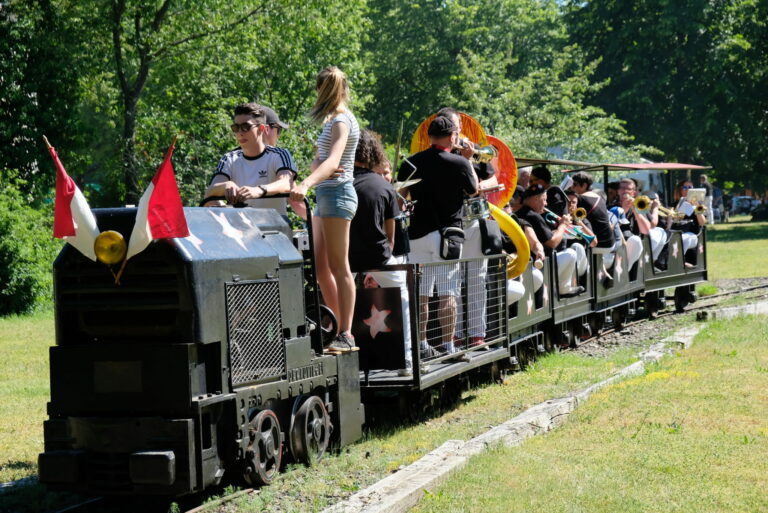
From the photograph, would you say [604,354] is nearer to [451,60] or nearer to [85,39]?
[85,39]

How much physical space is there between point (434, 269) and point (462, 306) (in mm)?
762

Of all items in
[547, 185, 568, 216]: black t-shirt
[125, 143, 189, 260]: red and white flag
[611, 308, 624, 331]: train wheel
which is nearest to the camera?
[125, 143, 189, 260]: red and white flag

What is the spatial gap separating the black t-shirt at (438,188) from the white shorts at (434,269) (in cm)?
7

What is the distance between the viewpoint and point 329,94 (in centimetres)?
737

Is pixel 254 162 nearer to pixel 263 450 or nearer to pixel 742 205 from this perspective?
pixel 263 450

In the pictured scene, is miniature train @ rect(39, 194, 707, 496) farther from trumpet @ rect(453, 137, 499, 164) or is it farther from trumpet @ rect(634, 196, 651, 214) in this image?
trumpet @ rect(634, 196, 651, 214)

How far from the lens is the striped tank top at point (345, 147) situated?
7.38 metres

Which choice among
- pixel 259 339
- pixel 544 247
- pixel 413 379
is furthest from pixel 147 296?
pixel 544 247

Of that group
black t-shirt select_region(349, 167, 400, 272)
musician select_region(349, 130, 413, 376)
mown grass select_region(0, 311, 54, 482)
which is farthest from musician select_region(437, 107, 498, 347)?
mown grass select_region(0, 311, 54, 482)

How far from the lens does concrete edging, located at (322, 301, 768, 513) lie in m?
5.82

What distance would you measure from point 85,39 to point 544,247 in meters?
20.0

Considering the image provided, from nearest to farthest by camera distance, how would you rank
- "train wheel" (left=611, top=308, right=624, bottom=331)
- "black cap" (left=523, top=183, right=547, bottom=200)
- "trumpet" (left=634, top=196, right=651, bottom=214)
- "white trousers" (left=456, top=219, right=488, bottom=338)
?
1. "white trousers" (left=456, top=219, right=488, bottom=338)
2. "black cap" (left=523, top=183, right=547, bottom=200)
3. "train wheel" (left=611, top=308, right=624, bottom=331)
4. "trumpet" (left=634, top=196, right=651, bottom=214)

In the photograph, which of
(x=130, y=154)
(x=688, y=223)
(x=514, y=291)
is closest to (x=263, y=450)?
(x=514, y=291)

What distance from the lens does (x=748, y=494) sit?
5.99m
